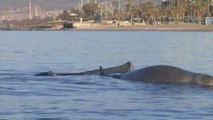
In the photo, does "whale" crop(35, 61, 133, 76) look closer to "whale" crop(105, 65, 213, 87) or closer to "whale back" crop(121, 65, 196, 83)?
"whale" crop(105, 65, 213, 87)

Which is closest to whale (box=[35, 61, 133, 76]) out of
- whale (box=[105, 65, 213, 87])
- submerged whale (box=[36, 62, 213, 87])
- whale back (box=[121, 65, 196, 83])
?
submerged whale (box=[36, 62, 213, 87])

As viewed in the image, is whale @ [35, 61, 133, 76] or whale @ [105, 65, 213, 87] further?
whale @ [35, 61, 133, 76]

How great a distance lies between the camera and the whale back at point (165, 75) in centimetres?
3083

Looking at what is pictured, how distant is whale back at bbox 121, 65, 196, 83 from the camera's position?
3083cm

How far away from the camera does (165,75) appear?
103 ft

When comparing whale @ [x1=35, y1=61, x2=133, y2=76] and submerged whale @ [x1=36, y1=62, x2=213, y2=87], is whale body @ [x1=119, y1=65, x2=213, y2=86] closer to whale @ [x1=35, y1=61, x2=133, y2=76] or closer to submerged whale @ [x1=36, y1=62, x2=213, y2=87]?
submerged whale @ [x1=36, y1=62, x2=213, y2=87]

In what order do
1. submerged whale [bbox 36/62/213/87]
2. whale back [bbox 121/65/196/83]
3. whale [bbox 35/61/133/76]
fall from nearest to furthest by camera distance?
submerged whale [bbox 36/62/213/87], whale back [bbox 121/65/196/83], whale [bbox 35/61/133/76]

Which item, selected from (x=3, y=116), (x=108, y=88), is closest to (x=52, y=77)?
(x=108, y=88)

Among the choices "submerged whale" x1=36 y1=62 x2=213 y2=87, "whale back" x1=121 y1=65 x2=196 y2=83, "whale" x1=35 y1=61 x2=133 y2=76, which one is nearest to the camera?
"submerged whale" x1=36 y1=62 x2=213 y2=87

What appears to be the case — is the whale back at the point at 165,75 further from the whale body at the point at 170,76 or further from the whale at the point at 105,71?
the whale at the point at 105,71

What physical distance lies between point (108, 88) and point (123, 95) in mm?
2691

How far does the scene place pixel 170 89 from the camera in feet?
94.7

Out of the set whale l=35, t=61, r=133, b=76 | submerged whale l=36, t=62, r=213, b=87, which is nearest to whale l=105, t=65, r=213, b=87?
submerged whale l=36, t=62, r=213, b=87

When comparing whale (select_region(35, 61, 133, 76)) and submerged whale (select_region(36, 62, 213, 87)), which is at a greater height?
submerged whale (select_region(36, 62, 213, 87))
